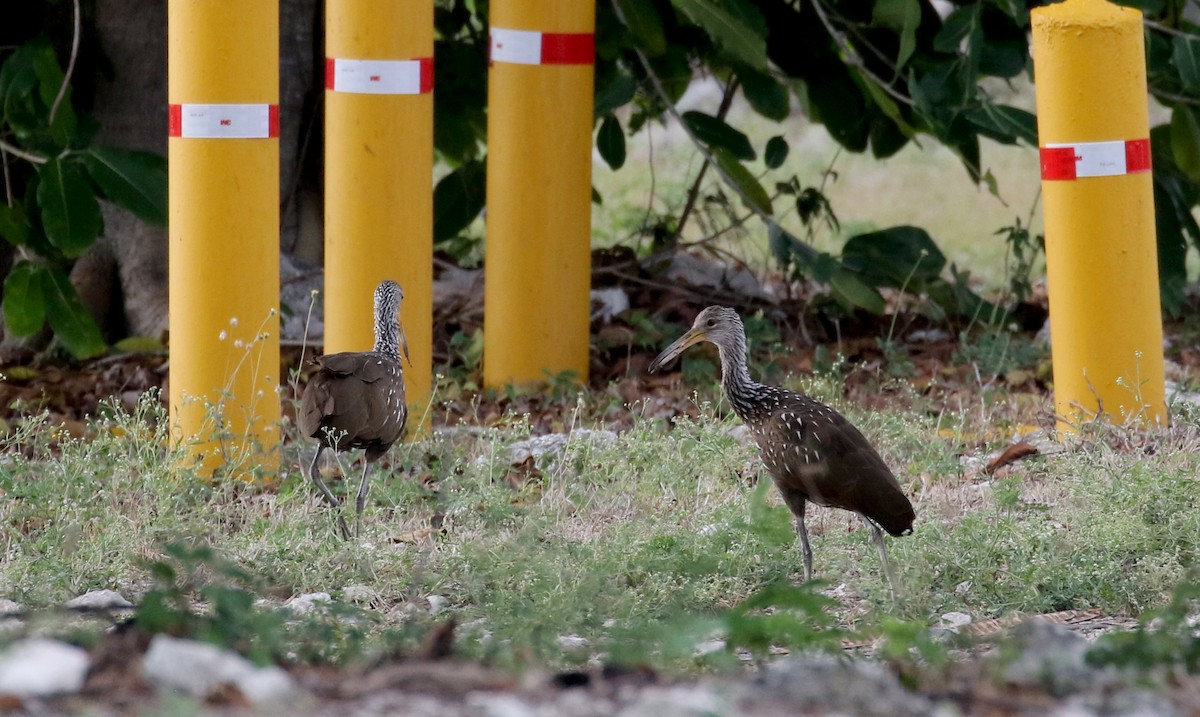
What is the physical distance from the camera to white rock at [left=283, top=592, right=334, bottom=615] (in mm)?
4452

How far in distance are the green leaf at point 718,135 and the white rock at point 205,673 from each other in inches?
217

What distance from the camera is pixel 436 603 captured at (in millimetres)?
4758

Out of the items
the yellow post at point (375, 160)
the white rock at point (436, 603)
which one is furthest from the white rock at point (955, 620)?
the yellow post at point (375, 160)

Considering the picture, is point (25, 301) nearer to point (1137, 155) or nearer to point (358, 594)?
point (358, 594)

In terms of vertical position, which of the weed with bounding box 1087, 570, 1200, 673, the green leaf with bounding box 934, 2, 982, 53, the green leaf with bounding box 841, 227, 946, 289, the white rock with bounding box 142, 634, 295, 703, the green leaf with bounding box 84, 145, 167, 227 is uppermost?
A: the green leaf with bounding box 934, 2, 982, 53

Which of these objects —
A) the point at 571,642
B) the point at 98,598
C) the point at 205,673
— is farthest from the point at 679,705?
the point at 98,598

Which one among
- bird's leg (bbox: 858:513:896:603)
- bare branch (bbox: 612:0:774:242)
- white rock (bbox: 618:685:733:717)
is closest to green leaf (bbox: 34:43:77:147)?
bare branch (bbox: 612:0:774:242)

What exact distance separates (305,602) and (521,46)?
11.8 feet

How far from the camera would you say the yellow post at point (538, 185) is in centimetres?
750

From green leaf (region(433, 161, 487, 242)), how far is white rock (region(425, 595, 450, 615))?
4103 mm

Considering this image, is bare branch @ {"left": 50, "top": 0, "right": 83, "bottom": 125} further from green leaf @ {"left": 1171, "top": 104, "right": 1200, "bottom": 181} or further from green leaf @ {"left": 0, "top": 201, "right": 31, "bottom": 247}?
green leaf @ {"left": 1171, "top": 104, "right": 1200, "bottom": 181}

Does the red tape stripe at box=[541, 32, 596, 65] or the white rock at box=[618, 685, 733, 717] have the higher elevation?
the red tape stripe at box=[541, 32, 596, 65]

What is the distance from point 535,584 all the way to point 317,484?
4.76 feet

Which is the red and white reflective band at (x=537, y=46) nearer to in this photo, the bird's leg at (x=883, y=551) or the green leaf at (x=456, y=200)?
the green leaf at (x=456, y=200)
